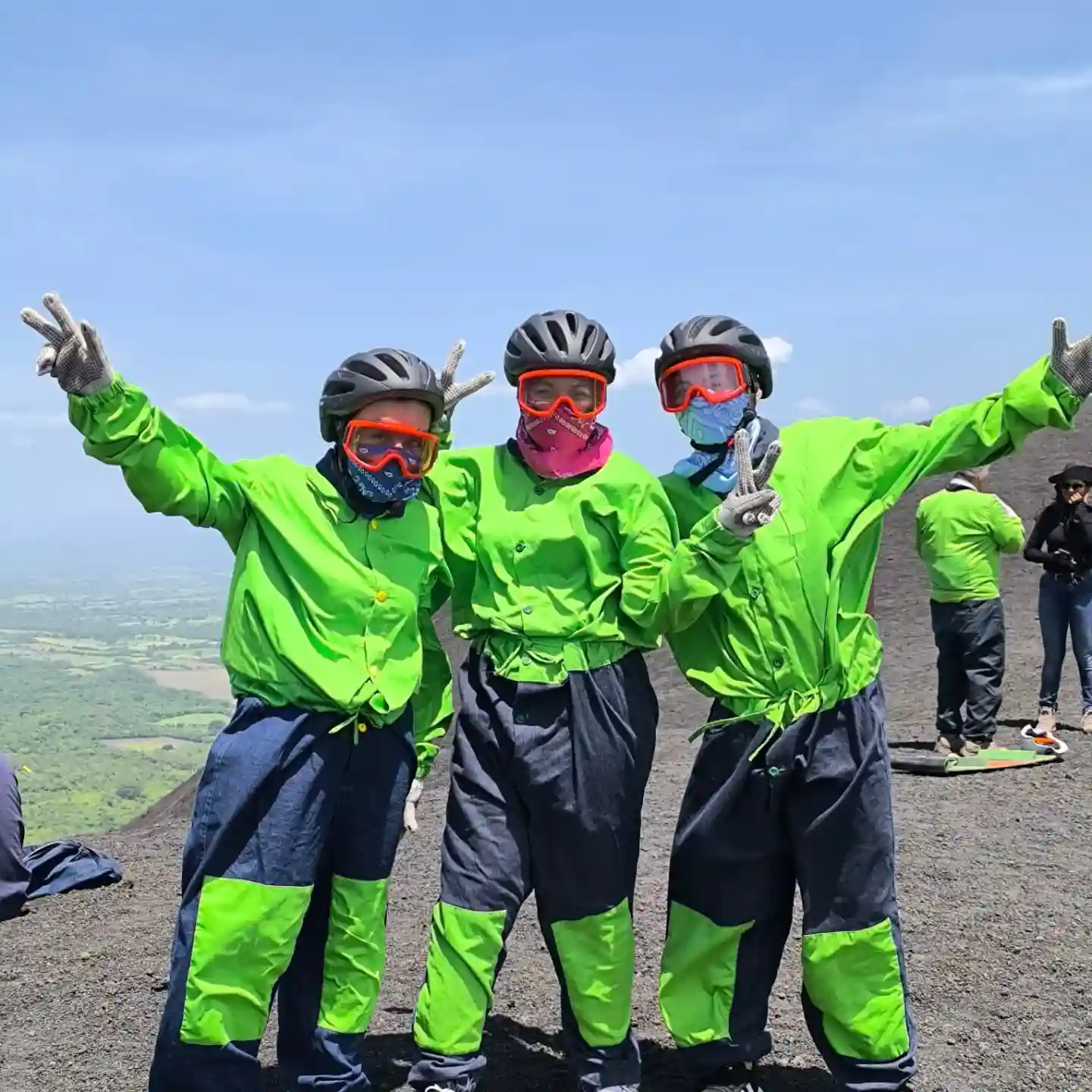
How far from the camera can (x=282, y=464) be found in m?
3.64

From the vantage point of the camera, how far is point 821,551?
362 centimetres

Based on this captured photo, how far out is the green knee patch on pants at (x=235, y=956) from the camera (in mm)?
3258

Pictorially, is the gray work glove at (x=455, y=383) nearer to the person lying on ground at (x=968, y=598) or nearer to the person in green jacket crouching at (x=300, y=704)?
the person in green jacket crouching at (x=300, y=704)

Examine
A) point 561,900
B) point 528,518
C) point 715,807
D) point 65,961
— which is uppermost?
point 528,518

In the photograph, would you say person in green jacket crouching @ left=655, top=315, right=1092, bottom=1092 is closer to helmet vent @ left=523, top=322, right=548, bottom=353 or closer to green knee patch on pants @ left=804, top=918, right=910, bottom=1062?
green knee patch on pants @ left=804, top=918, right=910, bottom=1062

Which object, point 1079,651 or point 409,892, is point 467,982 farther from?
point 1079,651

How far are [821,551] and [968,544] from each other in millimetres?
6022

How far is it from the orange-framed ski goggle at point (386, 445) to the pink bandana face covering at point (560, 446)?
1.10ft

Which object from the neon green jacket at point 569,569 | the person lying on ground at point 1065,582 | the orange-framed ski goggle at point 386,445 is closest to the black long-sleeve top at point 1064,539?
the person lying on ground at point 1065,582

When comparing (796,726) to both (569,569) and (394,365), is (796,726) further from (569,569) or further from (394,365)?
(394,365)

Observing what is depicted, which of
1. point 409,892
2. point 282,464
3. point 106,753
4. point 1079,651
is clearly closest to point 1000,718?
point 1079,651

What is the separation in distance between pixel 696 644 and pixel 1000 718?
8288 millimetres

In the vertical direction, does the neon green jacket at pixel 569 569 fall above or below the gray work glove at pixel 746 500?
below

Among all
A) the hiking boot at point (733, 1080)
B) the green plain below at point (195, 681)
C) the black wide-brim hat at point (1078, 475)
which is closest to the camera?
the hiking boot at point (733, 1080)
